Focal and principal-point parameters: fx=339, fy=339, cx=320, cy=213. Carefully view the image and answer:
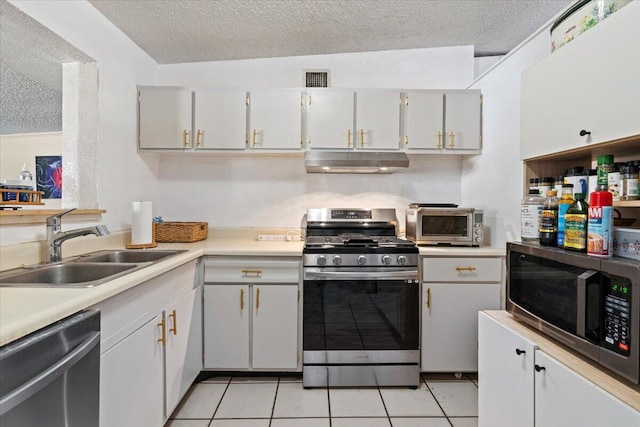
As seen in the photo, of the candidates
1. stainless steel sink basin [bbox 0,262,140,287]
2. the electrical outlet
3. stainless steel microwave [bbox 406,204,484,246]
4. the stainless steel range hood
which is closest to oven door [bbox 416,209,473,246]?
stainless steel microwave [bbox 406,204,484,246]

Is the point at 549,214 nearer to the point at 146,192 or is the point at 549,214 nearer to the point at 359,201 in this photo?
the point at 359,201

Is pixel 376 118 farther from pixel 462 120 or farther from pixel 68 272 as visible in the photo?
pixel 68 272

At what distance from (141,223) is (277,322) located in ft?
3.70

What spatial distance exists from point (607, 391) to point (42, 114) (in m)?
3.05

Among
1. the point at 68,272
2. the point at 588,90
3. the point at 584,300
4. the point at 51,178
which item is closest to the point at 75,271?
the point at 68,272

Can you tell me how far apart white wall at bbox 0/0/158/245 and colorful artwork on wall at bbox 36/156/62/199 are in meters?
0.27

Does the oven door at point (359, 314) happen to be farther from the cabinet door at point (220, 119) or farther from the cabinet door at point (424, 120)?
the cabinet door at point (220, 119)

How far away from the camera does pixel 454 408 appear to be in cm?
200

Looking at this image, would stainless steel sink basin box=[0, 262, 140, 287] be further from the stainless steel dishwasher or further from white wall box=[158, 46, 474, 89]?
white wall box=[158, 46, 474, 89]

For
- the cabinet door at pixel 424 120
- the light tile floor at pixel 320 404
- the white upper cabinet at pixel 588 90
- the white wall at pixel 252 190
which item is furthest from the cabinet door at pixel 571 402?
the white wall at pixel 252 190

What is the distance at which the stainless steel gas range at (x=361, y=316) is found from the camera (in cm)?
221

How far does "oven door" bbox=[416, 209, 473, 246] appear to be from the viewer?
8.06 feet

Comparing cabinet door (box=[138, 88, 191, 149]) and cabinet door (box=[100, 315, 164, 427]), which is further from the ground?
cabinet door (box=[138, 88, 191, 149])

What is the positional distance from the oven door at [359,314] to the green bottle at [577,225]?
44.1 inches
